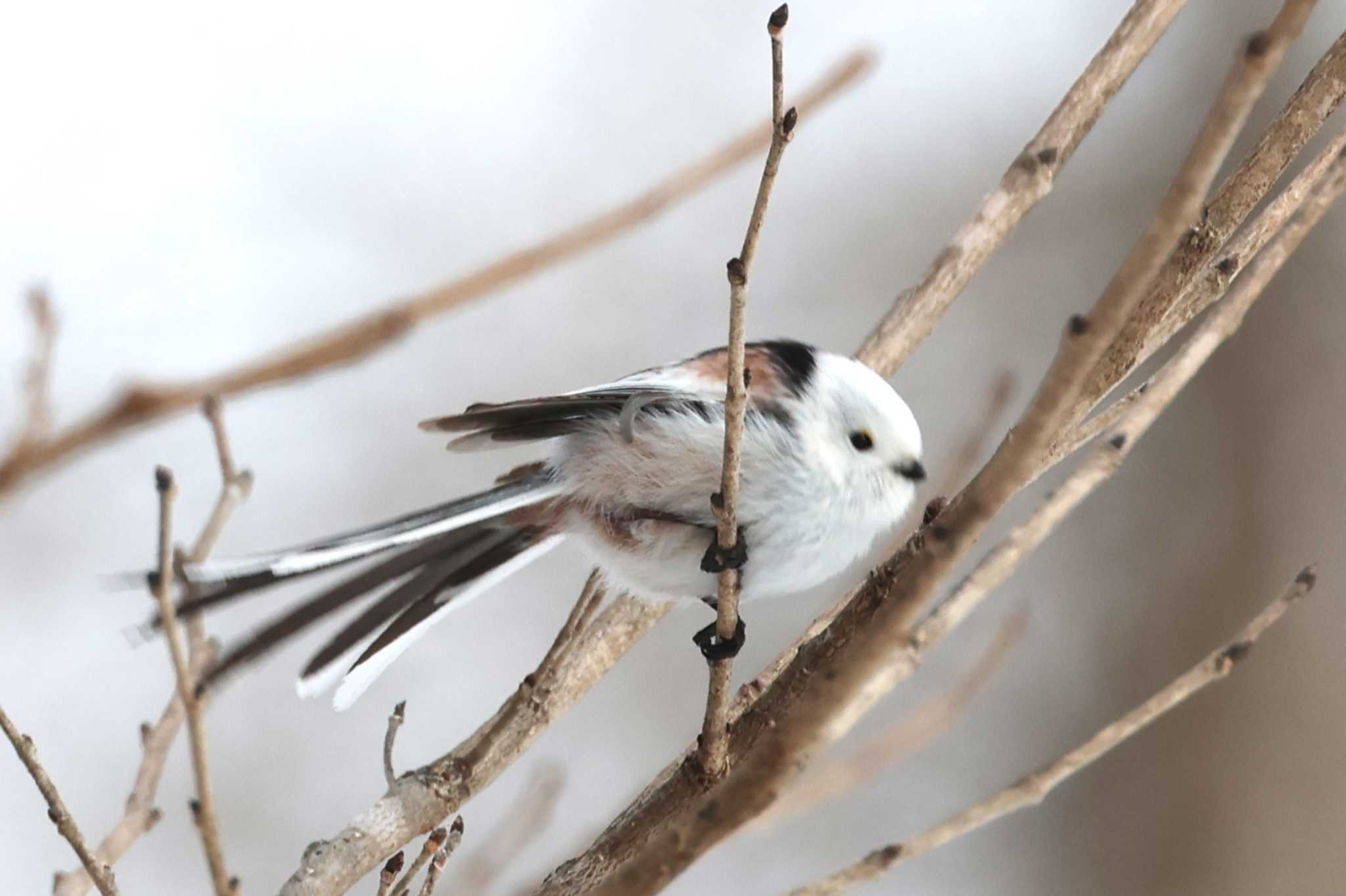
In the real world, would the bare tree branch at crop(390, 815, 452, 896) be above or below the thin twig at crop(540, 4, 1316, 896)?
above

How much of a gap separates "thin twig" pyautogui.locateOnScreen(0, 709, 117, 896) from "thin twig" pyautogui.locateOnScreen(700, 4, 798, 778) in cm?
42

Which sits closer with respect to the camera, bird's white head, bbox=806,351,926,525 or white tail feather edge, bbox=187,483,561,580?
white tail feather edge, bbox=187,483,561,580

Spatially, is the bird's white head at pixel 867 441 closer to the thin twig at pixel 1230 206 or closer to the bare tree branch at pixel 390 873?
the thin twig at pixel 1230 206

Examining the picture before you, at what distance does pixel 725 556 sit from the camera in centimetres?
102

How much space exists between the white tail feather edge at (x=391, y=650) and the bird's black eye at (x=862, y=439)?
0.30 meters

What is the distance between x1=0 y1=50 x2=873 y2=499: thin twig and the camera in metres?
0.32

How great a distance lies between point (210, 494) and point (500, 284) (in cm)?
226

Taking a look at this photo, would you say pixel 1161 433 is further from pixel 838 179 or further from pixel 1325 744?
pixel 838 179

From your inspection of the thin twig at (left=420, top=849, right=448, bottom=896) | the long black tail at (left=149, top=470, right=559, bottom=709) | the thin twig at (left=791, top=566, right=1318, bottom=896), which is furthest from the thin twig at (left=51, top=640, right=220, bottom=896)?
the thin twig at (left=791, top=566, right=1318, bottom=896)

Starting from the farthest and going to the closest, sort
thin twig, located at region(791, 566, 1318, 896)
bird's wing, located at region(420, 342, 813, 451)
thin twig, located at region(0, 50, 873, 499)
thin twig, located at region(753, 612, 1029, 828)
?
bird's wing, located at region(420, 342, 813, 451)
thin twig, located at region(753, 612, 1029, 828)
thin twig, located at region(791, 566, 1318, 896)
thin twig, located at region(0, 50, 873, 499)

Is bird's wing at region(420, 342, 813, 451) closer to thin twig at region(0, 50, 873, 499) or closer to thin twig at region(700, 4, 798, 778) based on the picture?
thin twig at region(700, 4, 798, 778)

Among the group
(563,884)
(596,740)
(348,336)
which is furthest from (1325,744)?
(348,336)

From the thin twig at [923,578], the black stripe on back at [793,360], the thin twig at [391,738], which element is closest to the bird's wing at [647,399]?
the black stripe on back at [793,360]

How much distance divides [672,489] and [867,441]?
19 centimetres
